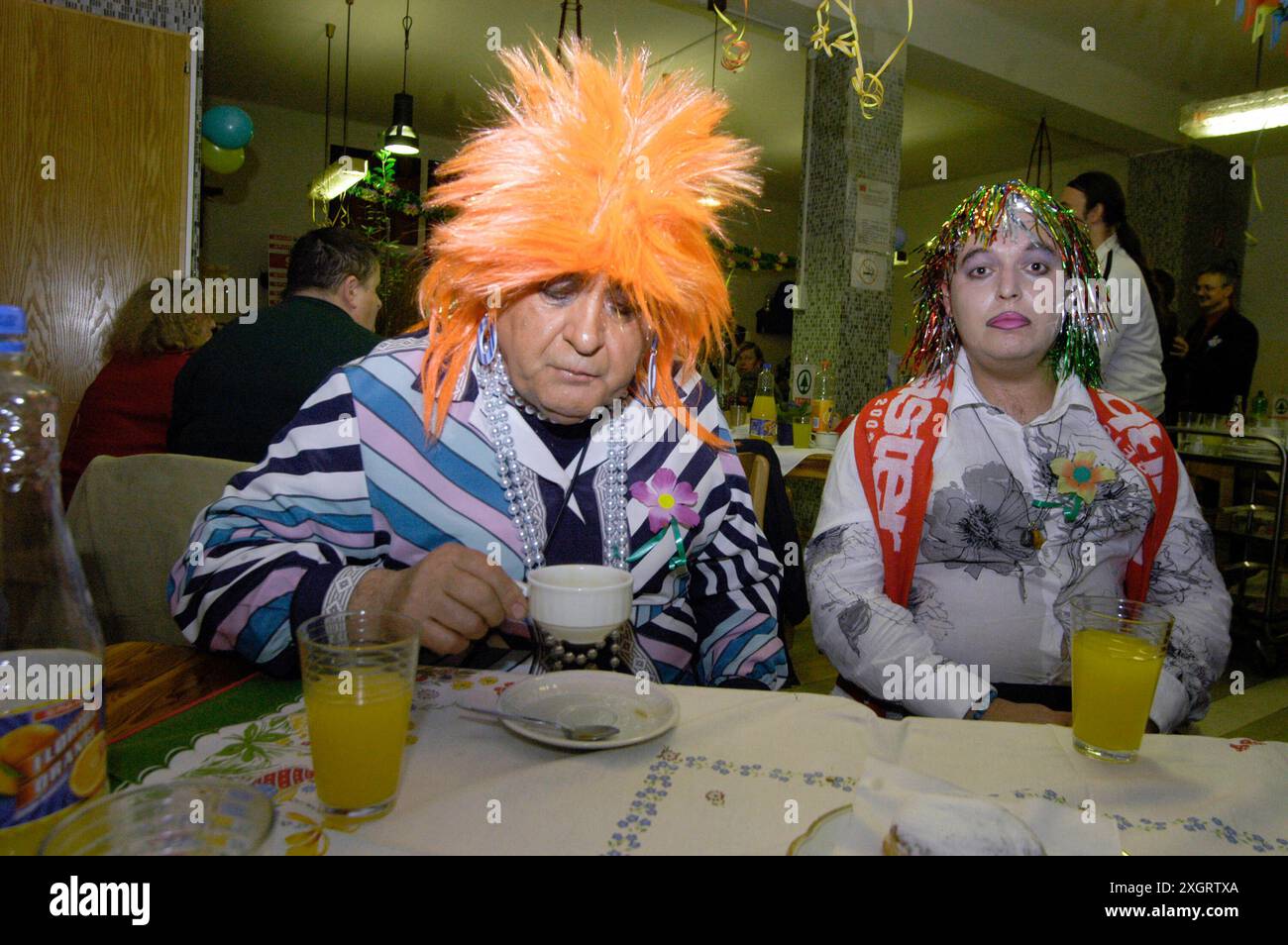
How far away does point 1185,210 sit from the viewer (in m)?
7.77

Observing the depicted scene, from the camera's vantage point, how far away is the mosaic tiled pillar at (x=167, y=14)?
318 cm

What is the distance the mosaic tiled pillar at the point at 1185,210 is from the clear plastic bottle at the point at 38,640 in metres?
9.10

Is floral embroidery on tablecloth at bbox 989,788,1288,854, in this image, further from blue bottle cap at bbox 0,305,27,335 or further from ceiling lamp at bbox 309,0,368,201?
ceiling lamp at bbox 309,0,368,201

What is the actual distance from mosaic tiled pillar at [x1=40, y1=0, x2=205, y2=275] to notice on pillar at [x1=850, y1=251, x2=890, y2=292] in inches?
152

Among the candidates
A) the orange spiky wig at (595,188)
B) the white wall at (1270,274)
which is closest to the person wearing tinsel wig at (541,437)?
the orange spiky wig at (595,188)

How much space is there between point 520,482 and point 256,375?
175cm

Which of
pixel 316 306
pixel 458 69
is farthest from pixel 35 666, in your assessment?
pixel 458 69

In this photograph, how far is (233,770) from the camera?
0.80 meters

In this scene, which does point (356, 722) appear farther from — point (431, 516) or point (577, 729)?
point (431, 516)

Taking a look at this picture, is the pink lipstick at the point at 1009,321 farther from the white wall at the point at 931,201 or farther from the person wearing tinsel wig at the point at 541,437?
the white wall at the point at 931,201

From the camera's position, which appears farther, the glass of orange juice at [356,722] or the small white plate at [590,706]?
the small white plate at [590,706]

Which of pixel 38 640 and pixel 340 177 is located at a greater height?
pixel 340 177

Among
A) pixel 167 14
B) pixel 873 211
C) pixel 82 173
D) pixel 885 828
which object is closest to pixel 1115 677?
pixel 885 828
